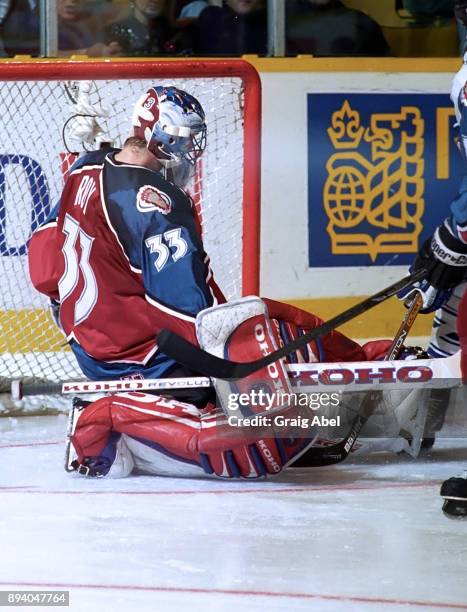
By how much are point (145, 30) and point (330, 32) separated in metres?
0.68

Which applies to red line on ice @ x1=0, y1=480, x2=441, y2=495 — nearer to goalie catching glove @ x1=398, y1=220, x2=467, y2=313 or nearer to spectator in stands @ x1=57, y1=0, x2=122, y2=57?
goalie catching glove @ x1=398, y1=220, x2=467, y2=313

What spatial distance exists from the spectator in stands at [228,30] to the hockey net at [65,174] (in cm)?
47

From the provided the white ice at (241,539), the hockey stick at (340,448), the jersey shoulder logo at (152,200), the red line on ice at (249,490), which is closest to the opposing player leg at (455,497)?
the white ice at (241,539)

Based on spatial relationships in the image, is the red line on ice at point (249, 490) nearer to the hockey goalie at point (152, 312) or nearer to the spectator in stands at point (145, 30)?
the hockey goalie at point (152, 312)

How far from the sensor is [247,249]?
4387mm

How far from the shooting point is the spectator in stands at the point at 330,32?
5062 mm

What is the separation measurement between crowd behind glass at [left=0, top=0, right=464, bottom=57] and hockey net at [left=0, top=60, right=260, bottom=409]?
0.32 metres

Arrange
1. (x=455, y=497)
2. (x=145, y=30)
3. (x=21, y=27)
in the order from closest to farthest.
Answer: (x=455, y=497) < (x=21, y=27) < (x=145, y=30)

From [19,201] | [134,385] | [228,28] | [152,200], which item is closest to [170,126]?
[152,200]

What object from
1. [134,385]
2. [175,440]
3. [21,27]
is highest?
[21,27]

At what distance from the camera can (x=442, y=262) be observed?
348 cm

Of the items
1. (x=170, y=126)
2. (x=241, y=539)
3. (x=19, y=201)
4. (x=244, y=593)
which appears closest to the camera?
(x=244, y=593)

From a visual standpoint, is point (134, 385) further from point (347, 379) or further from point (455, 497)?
point (455, 497)

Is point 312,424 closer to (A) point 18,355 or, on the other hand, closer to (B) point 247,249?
(B) point 247,249
